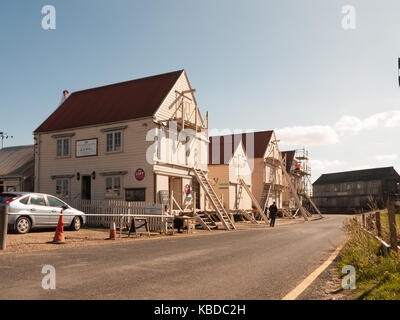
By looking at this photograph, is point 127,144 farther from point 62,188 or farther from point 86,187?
point 62,188

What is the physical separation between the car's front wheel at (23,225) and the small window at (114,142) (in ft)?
30.2

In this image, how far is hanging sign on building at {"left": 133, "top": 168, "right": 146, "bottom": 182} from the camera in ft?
72.2

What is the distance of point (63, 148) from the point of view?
25688mm

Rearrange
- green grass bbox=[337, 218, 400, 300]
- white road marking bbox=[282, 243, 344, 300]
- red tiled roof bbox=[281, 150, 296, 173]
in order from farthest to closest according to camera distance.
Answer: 1. red tiled roof bbox=[281, 150, 296, 173]
2. white road marking bbox=[282, 243, 344, 300]
3. green grass bbox=[337, 218, 400, 300]

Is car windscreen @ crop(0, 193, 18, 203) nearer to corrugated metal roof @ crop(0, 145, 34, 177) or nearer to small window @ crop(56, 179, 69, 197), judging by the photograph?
small window @ crop(56, 179, 69, 197)

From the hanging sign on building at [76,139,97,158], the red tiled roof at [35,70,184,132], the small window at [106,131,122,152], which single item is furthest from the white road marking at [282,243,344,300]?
the hanging sign on building at [76,139,97,158]

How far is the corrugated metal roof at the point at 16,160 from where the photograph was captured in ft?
91.4

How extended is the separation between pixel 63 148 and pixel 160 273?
20.6m

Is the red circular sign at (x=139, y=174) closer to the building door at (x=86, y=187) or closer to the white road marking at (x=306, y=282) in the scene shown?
the building door at (x=86, y=187)

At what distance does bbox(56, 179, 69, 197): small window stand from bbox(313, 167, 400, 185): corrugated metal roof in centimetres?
5245

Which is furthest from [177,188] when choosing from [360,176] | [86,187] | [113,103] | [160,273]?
[360,176]

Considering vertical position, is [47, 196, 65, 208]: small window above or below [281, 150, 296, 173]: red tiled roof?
below

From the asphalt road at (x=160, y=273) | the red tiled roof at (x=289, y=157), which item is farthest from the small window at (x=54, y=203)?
the red tiled roof at (x=289, y=157)
